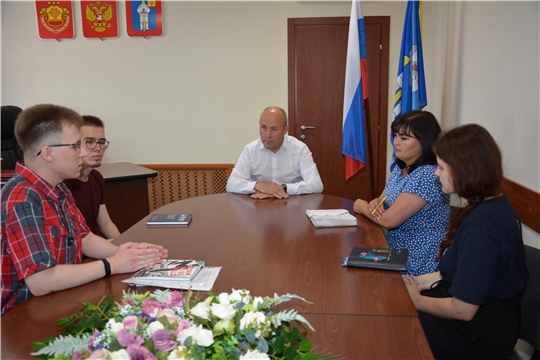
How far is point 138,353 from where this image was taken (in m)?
0.84

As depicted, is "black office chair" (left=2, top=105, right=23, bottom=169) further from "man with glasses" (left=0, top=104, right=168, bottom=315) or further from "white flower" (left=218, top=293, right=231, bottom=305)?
"white flower" (left=218, top=293, right=231, bottom=305)

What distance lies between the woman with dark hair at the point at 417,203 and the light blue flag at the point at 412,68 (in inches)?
53.1

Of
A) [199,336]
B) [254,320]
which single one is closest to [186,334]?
[199,336]

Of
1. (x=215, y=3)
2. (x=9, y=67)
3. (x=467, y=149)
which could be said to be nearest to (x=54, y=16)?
(x=9, y=67)

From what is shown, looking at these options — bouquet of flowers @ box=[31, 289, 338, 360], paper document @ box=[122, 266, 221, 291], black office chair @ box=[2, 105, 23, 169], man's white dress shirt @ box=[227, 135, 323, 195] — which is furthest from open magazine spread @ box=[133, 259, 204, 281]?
black office chair @ box=[2, 105, 23, 169]

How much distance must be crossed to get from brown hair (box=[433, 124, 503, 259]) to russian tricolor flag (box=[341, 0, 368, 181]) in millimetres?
2209

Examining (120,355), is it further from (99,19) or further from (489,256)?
(99,19)

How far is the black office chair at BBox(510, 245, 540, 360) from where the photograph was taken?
156cm

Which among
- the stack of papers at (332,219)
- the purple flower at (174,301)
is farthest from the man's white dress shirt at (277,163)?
the purple flower at (174,301)

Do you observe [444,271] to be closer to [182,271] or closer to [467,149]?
[467,149]

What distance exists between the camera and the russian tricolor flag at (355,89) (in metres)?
3.72

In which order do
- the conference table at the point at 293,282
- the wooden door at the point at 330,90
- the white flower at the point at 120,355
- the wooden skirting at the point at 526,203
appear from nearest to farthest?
the white flower at the point at 120,355 < the conference table at the point at 293,282 < the wooden skirting at the point at 526,203 < the wooden door at the point at 330,90

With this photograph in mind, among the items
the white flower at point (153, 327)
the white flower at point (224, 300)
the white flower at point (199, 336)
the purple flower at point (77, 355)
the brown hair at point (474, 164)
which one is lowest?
the purple flower at point (77, 355)

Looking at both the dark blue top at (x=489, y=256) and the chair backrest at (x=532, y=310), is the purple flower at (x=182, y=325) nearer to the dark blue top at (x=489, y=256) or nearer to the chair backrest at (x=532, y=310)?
the dark blue top at (x=489, y=256)
